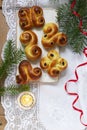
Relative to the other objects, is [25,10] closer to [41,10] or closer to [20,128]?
[41,10]

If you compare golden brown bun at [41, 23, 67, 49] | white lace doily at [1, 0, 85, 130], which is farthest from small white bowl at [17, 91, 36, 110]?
golden brown bun at [41, 23, 67, 49]

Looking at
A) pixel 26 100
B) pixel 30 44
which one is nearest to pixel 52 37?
pixel 30 44

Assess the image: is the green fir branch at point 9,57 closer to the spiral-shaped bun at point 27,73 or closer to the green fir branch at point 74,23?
the spiral-shaped bun at point 27,73

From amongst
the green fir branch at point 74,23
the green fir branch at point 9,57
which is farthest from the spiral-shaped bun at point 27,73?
the green fir branch at point 74,23

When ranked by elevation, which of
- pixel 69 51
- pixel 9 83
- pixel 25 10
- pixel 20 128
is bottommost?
pixel 20 128

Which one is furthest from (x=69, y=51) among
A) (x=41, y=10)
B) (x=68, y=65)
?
(x=41, y=10)
